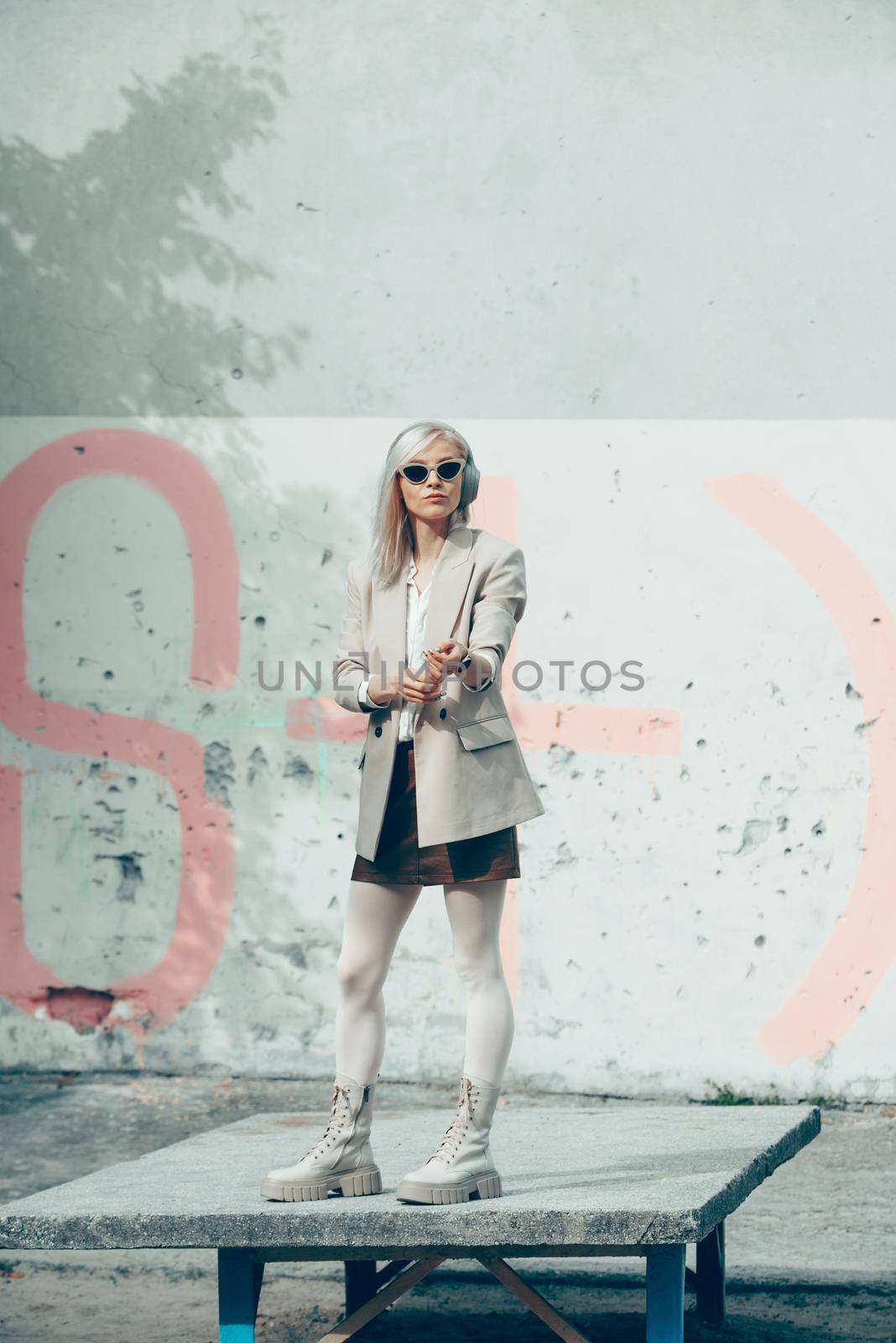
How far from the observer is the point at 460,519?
3.52m

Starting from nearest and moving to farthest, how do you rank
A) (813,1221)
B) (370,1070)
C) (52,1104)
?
1. (370,1070)
2. (813,1221)
3. (52,1104)

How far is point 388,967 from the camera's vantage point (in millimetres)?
3281

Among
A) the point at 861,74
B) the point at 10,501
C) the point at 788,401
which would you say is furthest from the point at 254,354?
the point at 861,74

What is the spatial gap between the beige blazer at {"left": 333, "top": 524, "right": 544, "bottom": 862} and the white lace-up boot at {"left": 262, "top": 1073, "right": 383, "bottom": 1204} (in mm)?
524

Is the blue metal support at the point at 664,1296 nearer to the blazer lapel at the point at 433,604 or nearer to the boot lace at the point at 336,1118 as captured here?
the boot lace at the point at 336,1118

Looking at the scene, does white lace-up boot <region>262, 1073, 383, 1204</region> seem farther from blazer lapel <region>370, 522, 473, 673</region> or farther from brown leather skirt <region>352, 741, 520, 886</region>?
blazer lapel <region>370, 522, 473, 673</region>

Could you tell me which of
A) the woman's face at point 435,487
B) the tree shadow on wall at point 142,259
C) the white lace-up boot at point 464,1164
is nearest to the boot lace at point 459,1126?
the white lace-up boot at point 464,1164

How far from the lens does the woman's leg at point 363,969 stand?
3303 millimetres

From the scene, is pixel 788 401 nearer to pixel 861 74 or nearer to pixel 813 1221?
pixel 861 74

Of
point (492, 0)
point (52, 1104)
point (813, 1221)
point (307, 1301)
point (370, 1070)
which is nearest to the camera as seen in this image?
point (370, 1070)

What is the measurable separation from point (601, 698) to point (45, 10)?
378cm

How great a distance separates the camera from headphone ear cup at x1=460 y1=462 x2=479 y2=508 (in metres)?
3.46

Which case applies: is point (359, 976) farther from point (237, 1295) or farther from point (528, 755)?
point (528, 755)

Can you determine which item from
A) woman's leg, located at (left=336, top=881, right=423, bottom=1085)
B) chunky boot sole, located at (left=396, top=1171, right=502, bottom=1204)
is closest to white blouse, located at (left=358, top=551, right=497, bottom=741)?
woman's leg, located at (left=336, top=881, right=423, bottom=1085)
